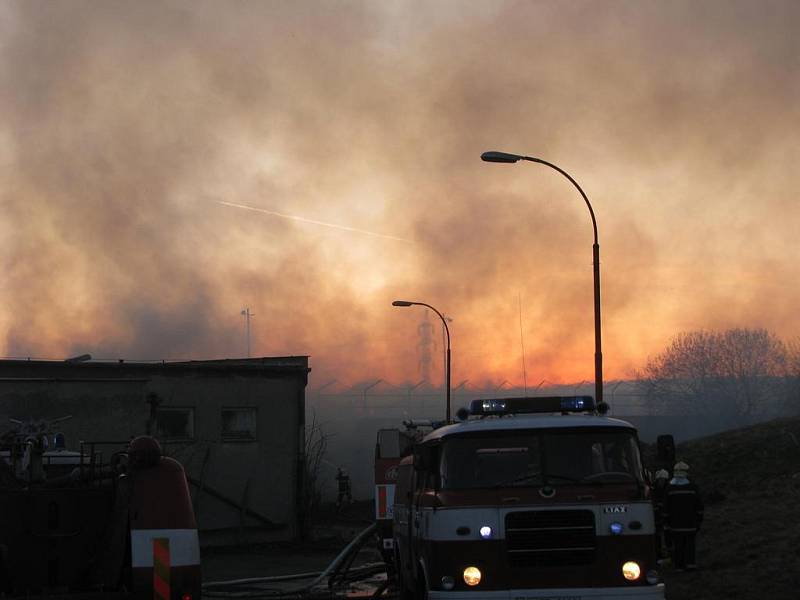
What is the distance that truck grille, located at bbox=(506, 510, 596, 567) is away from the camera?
10625mm

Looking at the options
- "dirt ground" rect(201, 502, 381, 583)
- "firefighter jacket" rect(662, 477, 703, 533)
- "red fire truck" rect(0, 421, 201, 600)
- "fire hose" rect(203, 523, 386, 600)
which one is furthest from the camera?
"dirt ground" rect(201, 502, 381, 583)

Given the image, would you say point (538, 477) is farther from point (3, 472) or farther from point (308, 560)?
point (308, 560)

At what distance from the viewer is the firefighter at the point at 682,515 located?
17.2m

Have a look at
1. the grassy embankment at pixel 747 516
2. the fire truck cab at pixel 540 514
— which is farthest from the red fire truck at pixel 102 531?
the grassy embankment at pixel 747 516

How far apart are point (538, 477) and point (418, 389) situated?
69872 mm

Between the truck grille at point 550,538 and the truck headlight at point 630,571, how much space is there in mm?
330

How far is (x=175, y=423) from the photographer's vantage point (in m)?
31.8

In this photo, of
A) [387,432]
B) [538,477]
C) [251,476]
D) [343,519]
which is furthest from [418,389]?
[538,477]

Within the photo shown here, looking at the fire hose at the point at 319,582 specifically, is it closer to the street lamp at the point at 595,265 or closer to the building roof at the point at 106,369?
the street lamp at the point at 595,265

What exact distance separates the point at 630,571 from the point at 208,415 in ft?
75.9

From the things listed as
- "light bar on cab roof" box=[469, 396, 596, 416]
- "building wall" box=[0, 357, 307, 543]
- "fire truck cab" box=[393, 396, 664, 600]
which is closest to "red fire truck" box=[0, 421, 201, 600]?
"fire truck cab" box=[393, 396, 664, 600]

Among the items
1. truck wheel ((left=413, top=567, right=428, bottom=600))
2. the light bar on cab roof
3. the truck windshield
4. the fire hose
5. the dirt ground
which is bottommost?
the dirt ground

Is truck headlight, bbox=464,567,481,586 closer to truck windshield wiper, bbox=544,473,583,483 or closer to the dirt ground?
truck windshield wiper, bbox=544,473,583,483

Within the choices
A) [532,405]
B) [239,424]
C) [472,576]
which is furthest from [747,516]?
[239,424]
